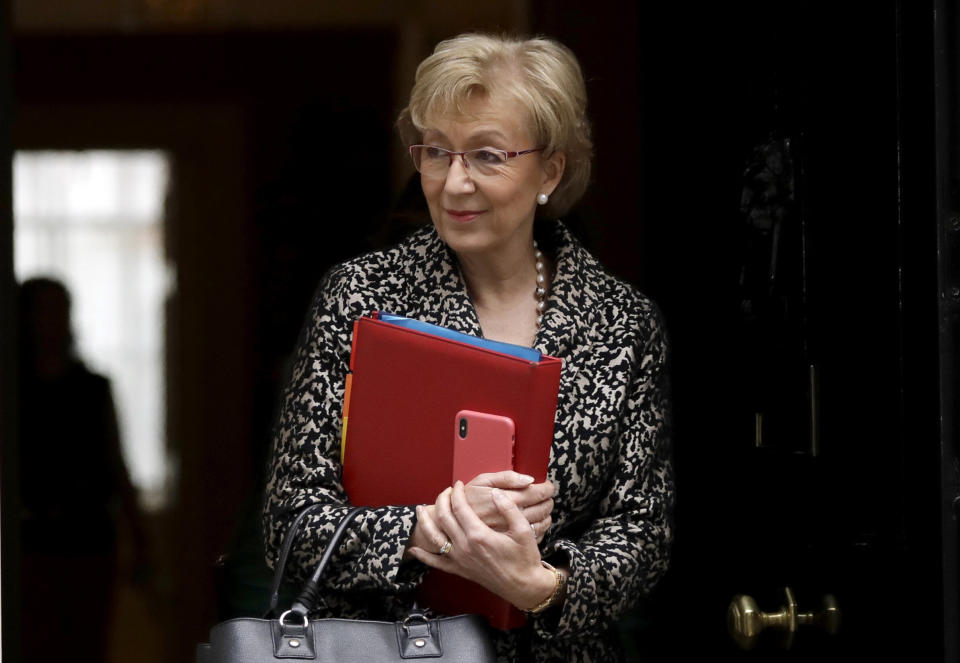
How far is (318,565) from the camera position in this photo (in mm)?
1837

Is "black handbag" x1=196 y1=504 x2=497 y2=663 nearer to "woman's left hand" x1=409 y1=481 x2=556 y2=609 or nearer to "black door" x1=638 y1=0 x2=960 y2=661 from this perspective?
"woman's left hand" x1=409 y1=481 x2=556 y2=609

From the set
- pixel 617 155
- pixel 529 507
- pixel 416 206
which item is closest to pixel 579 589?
pixel 529 507

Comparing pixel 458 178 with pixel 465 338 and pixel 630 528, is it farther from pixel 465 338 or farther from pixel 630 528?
pixel 630 528

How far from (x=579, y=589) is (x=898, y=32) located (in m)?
0.90

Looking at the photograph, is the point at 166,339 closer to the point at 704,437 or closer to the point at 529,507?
the point at 704,437

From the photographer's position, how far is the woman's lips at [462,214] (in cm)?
206

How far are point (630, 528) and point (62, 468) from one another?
190cm

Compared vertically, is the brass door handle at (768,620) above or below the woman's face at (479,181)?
below

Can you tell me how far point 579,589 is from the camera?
197cm

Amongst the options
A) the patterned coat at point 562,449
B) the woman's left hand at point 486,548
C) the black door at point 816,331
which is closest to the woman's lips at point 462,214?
the patterned coat at point 562,449

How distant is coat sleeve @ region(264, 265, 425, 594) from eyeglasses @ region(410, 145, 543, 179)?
20cm

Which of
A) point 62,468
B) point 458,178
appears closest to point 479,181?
point 458,178

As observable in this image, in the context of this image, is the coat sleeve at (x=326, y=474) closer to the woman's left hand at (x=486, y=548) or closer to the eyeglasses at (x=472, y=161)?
the woman's left hand at (x=486, y=548)

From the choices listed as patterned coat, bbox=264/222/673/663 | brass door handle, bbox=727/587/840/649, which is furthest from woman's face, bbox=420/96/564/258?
brass door handle, bbox=727/587/840/649
